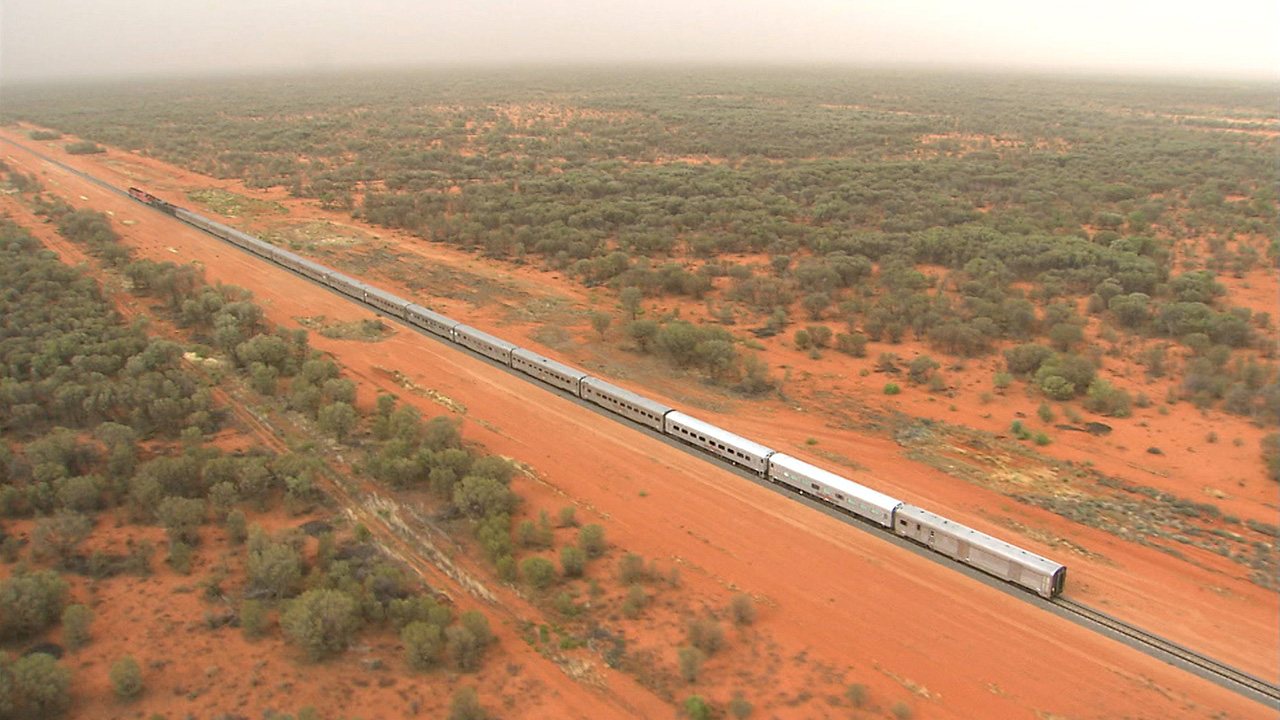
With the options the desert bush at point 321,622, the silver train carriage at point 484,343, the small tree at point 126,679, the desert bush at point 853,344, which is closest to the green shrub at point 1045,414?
the desert bush at point 853,344

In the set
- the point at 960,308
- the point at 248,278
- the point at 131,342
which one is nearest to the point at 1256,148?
the point at 960,308

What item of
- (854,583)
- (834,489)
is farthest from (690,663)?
(834,489)

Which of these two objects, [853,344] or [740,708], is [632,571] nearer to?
[740,708]

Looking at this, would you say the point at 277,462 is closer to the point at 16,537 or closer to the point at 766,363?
the point at 16,537

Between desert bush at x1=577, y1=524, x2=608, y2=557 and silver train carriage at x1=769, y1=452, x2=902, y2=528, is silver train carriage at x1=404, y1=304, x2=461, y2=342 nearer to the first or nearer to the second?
desert bush at x1=577, y1=524, x2=608, y2=557

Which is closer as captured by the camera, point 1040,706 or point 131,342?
point 1040,706

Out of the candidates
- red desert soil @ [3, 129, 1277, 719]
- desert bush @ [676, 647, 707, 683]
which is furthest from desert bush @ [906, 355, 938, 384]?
desert bush @ [676, 647, 707, 683]
